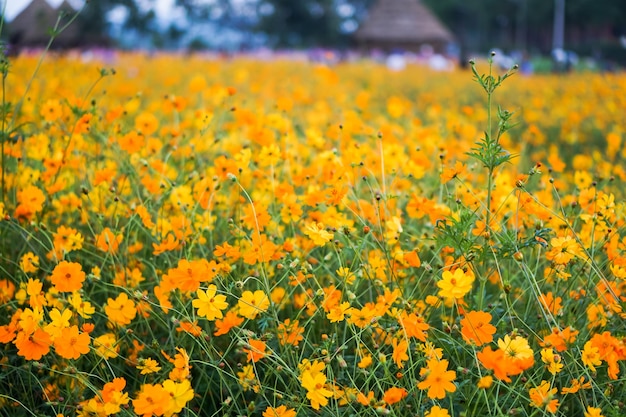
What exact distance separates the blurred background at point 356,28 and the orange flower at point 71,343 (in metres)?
1.01

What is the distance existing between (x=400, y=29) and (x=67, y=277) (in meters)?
23.1

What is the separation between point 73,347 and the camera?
120 cm

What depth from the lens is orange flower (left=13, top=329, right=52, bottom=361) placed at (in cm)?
121

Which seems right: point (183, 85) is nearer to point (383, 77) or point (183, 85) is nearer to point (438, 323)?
point (383, 77)

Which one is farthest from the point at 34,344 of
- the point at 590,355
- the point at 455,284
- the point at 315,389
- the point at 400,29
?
the point at 400,29

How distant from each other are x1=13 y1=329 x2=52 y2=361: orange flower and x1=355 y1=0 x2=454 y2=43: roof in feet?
75.3

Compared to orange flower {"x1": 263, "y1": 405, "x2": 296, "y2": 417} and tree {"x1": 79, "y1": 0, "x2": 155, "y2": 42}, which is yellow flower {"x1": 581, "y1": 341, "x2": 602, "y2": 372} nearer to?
orange flower {"x1": 263, "y1": 405, "x2": 296, "y2": 417}

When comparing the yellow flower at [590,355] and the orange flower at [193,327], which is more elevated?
the orange flower at [193,327]

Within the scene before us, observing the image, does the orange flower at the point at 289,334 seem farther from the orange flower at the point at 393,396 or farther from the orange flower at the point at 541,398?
the orange flower at the point at 541,398

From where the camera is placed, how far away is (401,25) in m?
23.2

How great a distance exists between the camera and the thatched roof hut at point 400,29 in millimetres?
23109

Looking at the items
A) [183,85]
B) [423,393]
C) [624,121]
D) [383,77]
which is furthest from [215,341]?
[383,77]

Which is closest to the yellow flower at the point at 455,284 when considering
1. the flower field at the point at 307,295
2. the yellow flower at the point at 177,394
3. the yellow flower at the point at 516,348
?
the flower field at the point at 307,295

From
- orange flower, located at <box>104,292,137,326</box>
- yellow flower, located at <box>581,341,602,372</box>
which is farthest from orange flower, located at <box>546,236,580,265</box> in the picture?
orange flower, located at <box>104,292,137,326</box>
